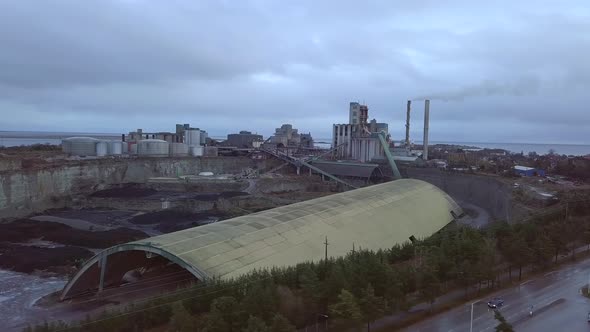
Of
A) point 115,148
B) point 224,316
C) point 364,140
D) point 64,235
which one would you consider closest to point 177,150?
point 115,148

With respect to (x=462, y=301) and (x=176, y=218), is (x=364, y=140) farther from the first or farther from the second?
(x=462, y=301)

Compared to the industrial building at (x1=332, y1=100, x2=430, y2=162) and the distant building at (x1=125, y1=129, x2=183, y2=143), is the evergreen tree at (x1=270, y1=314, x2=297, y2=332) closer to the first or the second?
the industrial building at (x1=332, y1=100, x2=430, y2=162)

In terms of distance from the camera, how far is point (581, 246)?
26219 millimetres

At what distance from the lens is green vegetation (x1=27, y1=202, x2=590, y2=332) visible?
11.6 metres

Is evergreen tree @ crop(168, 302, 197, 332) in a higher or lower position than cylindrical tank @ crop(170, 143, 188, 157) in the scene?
lower

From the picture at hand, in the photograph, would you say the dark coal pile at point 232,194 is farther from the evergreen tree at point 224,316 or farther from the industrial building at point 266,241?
the evergreen tree at point 224,316

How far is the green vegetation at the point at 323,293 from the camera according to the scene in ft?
38.2

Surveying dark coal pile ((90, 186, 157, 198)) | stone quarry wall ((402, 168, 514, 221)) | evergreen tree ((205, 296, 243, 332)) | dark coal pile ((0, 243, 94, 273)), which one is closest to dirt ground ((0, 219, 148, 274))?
dark coal pile ((0, 243, 94, 273))

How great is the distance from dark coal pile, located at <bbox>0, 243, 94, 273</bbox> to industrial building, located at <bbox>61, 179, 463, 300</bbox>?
29.6 ft

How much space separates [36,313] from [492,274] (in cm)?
1939

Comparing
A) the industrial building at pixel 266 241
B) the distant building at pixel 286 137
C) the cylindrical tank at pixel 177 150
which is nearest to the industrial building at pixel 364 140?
the distant building at pixel 286 137

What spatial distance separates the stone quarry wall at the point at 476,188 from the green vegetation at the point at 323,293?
1864cm

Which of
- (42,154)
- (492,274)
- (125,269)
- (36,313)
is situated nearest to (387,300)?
(492,274)

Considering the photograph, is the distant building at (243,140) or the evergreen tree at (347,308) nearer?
the evergreen tree at (347,308)
